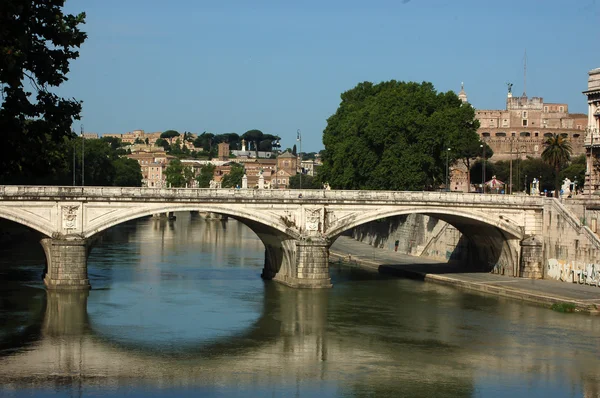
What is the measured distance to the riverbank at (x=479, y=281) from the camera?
160ft

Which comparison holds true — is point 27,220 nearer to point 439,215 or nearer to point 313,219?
point 313,219

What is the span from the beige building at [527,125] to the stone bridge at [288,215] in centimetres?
8945

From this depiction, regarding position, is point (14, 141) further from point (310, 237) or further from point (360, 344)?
point (310, 237)

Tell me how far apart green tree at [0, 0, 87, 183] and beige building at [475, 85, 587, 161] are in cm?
12886

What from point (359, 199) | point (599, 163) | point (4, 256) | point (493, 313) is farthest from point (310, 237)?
point (4, 256)

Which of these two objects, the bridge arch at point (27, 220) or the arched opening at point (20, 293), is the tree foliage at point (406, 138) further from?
the bridge arch at point (27, 220)

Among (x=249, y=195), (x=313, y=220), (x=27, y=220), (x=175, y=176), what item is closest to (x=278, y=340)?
(x=249, y=195)

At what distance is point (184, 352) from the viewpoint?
3825cm

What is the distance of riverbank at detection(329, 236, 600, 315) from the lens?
48688 mm

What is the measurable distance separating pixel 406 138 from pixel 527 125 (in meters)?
91.8

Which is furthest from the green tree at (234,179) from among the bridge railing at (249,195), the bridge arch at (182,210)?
the bridge arch at (182,210)

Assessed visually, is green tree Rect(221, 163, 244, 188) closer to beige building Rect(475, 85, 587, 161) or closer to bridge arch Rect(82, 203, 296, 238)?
beige building Rect(475, 85, 587, 161)

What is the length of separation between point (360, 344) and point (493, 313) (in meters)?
10.3

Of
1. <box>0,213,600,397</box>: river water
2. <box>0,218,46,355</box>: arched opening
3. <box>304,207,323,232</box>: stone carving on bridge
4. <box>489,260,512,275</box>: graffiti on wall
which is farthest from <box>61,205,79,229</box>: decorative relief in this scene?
<box>489,260,512,275</box>: graffiti on wall
